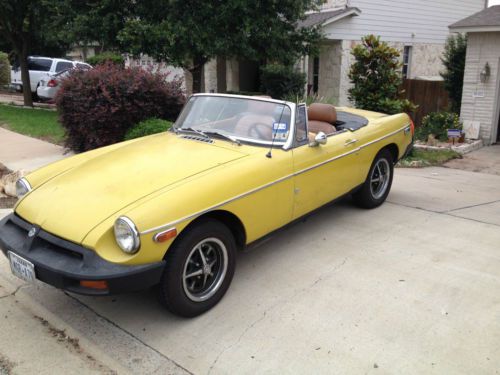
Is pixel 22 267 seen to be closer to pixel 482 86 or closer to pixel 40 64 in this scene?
pixel 482 86

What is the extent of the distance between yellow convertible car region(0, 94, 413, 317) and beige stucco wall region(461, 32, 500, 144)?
740 cm

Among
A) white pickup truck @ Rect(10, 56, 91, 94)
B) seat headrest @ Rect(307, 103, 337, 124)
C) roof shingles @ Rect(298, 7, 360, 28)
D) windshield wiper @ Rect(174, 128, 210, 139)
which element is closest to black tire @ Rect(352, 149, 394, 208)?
seat headrest @ Rect(307, 103, 337, 124)

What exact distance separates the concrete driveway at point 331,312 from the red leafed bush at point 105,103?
179 inches

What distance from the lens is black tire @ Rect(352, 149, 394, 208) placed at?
5.54m

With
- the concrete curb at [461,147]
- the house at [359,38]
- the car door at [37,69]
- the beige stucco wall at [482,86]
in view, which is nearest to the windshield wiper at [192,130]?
the concrete curb at [461,147]

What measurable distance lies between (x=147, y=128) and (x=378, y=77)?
5.16 metres

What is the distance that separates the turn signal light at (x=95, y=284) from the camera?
2866mm

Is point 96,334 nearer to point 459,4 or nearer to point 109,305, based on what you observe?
point 109,305

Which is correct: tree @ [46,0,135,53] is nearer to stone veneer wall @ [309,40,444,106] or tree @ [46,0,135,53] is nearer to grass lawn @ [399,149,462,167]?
stone veneer wall @ [309,40,444,106]

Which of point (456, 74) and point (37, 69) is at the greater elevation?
point (37, 69)

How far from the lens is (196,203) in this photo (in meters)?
3.25

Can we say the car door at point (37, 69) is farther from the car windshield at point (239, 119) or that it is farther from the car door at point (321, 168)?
the car door at point (321, 168)

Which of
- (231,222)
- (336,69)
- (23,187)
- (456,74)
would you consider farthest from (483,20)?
(23,187)

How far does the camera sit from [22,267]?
3.16 m
